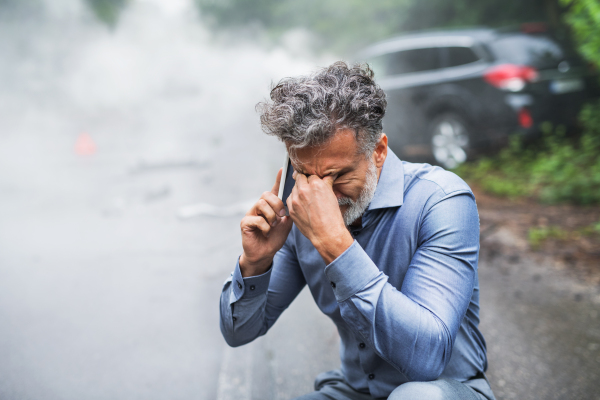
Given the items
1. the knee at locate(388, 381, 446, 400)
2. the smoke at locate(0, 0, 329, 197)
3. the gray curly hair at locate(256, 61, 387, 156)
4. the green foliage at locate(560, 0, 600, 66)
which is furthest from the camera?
the smoke at locate(0, 0, 329, 197)

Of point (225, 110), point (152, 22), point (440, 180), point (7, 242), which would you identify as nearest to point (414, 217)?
point (440, 180)

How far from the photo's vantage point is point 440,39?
21.3 ft

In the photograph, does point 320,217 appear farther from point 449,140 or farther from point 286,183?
point 449,140

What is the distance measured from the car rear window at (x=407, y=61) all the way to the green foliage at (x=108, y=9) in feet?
40.3

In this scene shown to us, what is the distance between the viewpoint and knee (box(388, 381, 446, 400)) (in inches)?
47.7

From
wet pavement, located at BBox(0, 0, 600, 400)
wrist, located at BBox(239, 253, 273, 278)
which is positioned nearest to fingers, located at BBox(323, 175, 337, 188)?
wrist, located at BBox(239, 253, 273, 278)

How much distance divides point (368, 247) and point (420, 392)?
0.50 m

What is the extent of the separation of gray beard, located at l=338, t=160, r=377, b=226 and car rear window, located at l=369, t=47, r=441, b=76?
5257 millimetres

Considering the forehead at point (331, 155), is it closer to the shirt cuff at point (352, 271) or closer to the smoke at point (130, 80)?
the shirt cuff at point (352, 271)

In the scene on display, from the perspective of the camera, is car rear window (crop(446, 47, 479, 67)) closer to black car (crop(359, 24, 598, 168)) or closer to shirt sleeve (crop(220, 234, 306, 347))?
black car (crop(359, 24, 598, 168))

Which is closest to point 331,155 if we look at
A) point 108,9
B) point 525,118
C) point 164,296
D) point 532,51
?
point 164,296

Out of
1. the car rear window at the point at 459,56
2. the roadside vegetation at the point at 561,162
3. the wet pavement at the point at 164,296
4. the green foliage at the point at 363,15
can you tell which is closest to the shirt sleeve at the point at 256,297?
the wet pavement at the point at 164,296

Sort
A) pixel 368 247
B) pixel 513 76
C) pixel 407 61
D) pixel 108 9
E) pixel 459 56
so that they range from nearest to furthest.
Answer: pixel 368 247 < pixel 513 76 < pixel 459 56 < pixel 407 61 < pixel 108 9

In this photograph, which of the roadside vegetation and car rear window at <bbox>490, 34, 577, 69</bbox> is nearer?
the roadside vegetation
